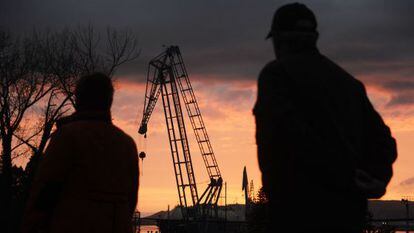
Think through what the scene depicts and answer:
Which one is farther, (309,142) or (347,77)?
(347,77)

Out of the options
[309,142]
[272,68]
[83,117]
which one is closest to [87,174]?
[83,117]

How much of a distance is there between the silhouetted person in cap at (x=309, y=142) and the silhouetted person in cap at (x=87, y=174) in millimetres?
1446

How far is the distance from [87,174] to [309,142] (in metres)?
1.68

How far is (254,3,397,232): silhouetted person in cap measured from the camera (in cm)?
274

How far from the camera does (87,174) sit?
406 cm

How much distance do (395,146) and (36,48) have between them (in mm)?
45109

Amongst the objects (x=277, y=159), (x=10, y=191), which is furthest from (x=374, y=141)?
(x=10, y=191)

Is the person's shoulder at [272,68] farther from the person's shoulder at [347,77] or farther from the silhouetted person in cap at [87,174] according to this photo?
the silhouetted person in cap at [87,174]

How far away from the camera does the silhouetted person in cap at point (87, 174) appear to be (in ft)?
13.0

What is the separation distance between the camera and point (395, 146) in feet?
10.4

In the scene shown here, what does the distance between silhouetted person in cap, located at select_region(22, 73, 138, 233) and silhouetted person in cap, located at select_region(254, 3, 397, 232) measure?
4.74 feet

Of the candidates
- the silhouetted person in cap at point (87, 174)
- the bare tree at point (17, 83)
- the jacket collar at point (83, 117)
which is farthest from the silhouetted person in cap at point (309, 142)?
the bare tree at point (17, 83)

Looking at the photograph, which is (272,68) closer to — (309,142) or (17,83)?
(309,142)

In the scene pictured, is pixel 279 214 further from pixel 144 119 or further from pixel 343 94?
pixel 144 119
